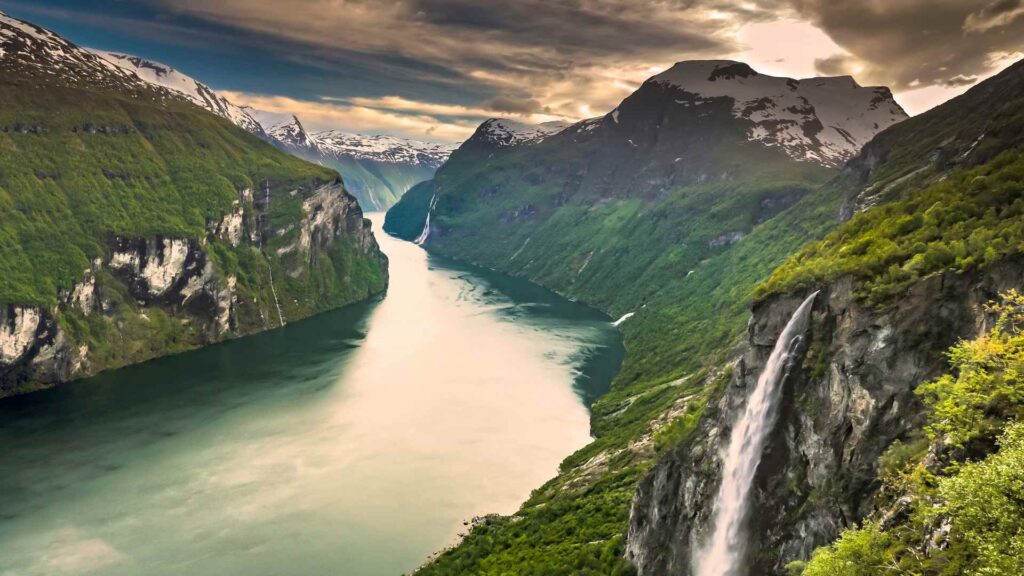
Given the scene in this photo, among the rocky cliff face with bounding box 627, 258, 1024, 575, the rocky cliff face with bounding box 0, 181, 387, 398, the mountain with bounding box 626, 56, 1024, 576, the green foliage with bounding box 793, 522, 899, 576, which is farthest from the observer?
the rocky cliff face with bounding box 0, 181, 387, 398

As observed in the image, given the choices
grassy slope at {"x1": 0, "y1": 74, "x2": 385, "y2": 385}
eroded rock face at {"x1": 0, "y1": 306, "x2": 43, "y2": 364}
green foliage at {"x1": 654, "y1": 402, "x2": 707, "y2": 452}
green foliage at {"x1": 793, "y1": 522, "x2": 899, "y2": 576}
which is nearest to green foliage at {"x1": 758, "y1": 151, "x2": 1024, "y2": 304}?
green foliage at {"x1": 654, "y1": 402, "x2": 707, "y2": 452}

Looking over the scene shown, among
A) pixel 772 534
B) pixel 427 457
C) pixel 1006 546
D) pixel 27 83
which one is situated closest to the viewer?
pixel 1006 546

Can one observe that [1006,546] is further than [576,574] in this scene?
No

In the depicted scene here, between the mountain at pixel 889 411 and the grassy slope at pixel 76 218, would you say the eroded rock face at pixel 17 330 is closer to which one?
the grassy slope at pixel 76 218

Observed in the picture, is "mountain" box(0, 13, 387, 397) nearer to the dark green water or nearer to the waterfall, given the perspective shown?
the dark green water

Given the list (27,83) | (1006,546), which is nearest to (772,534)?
(1006,546)

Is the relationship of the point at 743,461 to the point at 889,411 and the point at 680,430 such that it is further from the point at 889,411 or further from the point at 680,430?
the point at 680,430

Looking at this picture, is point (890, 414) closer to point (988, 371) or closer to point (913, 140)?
point (988, 371)

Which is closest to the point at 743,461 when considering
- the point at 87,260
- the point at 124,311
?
the point at 124,311
